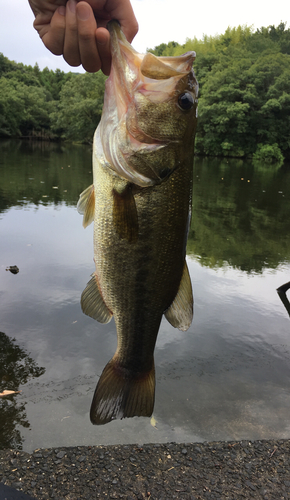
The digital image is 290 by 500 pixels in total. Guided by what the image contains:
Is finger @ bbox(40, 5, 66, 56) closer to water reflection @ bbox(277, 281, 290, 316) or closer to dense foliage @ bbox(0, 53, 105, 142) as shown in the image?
water reflection @ bbox(277, 281, 290, 316)

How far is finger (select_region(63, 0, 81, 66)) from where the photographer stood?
5.09 ft

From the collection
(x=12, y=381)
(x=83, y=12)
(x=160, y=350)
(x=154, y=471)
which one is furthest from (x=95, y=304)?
(x=160, y=350)

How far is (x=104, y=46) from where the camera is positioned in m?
1.57

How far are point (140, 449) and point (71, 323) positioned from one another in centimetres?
212

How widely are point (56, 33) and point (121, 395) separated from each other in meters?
1.71

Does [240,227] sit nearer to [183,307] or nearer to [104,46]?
[183,307]

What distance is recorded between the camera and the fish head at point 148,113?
1568mm

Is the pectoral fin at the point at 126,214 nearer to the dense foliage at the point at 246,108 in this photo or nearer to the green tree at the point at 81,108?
the dense foliage at the point at 246,108

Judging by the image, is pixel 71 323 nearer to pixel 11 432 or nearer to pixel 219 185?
pixel 11 432

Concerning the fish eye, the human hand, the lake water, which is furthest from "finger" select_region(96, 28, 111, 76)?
the lake water

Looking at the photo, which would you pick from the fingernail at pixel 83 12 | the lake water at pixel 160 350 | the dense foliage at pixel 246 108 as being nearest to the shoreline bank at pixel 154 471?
the lake water at pixel 160 350

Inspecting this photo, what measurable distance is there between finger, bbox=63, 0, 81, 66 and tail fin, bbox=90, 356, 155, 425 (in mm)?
1464

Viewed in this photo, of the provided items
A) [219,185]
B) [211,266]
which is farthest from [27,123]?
[211,266]

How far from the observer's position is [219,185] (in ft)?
58.0
